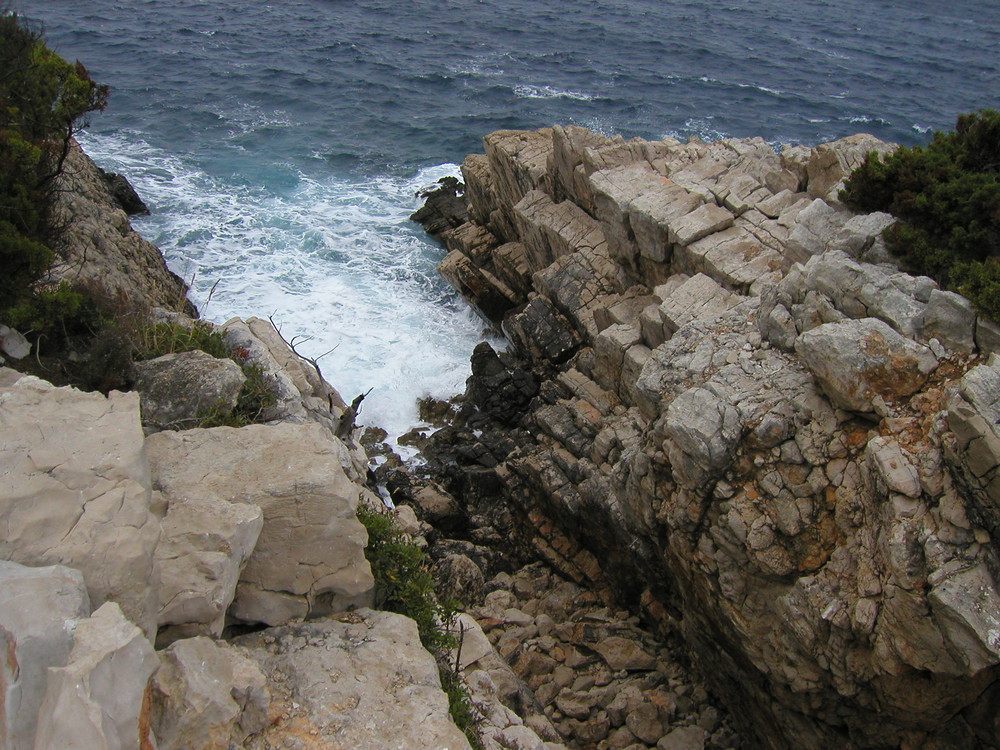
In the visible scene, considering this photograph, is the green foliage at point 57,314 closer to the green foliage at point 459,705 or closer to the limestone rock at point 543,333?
the green foliage at point 459,705

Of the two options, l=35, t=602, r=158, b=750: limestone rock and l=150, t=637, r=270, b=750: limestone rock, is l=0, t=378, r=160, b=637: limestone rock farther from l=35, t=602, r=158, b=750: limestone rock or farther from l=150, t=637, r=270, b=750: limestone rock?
l=35, t=602, r=158, b=750: limestone rock

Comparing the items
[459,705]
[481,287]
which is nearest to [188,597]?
[459,705]

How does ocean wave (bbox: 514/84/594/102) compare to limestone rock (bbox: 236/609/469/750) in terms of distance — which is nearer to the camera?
limestone rock (bbox: 236/609/469/750)

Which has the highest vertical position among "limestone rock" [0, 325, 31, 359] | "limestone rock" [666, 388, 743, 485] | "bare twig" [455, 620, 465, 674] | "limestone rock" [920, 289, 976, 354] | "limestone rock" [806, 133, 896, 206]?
"limestone rock" [806, 133, 896, 206]

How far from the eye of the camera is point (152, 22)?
64.9 meters

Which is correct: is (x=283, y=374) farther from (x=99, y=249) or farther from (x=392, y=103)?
(x=392, y=103)

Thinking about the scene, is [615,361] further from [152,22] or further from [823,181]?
[152,22]

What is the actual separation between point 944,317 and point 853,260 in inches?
121

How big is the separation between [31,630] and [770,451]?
13.5 metres

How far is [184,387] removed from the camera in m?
15.5

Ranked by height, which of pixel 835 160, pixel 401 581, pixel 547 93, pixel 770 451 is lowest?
pixel 401 581

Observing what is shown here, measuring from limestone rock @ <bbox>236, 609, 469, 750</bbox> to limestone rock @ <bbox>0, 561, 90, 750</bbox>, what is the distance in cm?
283

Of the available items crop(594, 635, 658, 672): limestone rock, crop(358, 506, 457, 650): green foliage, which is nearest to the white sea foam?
crop(594, 635, 658, 672): limestone rock

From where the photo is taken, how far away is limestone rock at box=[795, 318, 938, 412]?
15273 mm
